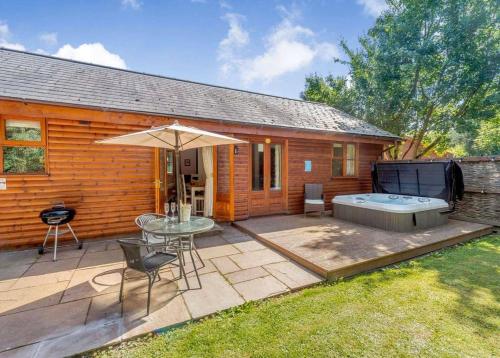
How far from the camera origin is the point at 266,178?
700 centimetres

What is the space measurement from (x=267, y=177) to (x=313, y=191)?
1567 mm

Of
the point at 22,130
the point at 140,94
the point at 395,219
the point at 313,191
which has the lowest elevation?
the point at 395,219

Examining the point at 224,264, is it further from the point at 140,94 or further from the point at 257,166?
the point at 140,94

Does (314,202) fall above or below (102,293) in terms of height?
above

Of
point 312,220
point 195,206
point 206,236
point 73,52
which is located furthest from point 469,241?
point 73,52

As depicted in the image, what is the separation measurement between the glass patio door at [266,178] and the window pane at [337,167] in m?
2.18

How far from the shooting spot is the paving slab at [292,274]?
10.6 feet

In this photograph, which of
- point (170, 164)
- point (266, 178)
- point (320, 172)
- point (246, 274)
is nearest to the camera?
point (246, 274)

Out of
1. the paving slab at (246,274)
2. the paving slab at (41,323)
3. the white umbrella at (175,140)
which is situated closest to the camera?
the paving slab at (41,323)

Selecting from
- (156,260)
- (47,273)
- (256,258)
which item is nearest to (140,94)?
(47,273)

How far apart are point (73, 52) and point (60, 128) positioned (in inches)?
→ 401

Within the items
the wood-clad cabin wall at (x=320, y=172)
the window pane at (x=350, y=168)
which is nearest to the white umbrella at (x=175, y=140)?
the wood-clad cabin wall at (x=320, y=172)

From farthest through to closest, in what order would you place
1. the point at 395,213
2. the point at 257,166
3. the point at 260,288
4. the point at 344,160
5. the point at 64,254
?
the point at 344,160 → the point at 257,166 → the point at 395,213 → the point at 64,254 → the point at 260,288

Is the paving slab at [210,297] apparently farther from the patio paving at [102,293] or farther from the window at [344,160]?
the window at [344,160]
